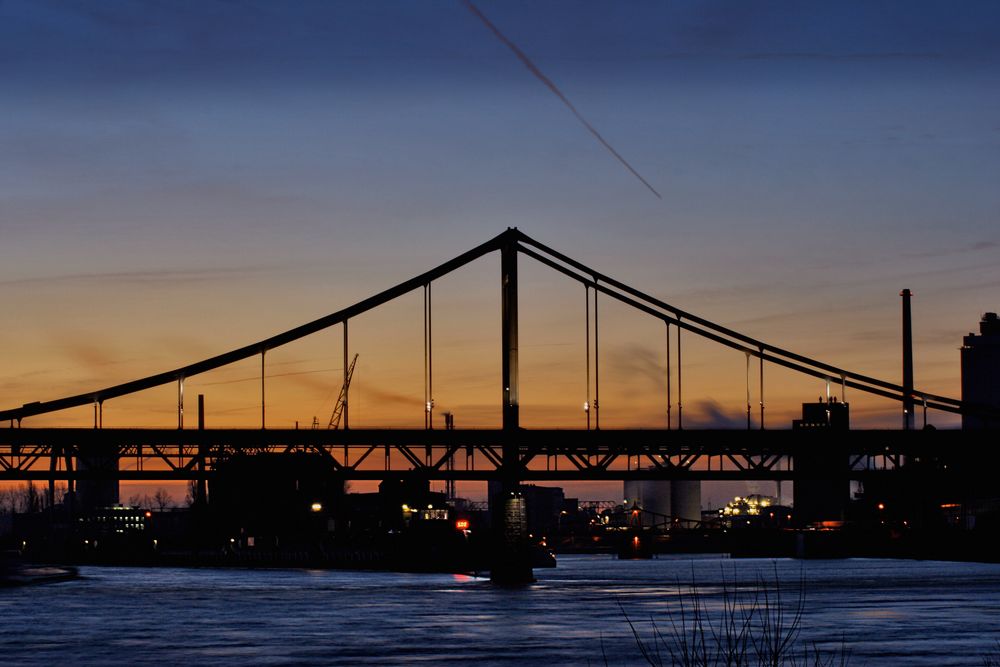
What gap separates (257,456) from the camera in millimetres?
189250

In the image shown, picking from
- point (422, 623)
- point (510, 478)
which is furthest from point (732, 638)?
point (510, 478)

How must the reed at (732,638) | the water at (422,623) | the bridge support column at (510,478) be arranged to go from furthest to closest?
1. the bridge support column at (510,478)
2. the water at (422,623)
3. the reed at (732,638)

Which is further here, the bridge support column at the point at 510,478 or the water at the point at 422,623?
the bridge support column at the point at 510,478

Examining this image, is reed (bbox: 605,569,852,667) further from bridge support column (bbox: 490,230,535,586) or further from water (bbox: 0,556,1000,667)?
bridge support column (bbox: 490,230,535,586)

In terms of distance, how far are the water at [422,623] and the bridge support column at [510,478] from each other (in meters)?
2.09

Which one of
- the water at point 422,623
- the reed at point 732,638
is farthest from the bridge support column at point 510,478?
the reed at point 732,638

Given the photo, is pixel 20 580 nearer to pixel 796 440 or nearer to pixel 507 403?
pixel 507 403

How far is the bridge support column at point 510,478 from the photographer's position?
89312 mm

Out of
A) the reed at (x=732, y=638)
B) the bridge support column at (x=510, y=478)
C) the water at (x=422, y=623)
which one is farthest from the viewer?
the bridge support column at (x=510, y=478)

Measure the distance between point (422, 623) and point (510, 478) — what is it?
3432cm

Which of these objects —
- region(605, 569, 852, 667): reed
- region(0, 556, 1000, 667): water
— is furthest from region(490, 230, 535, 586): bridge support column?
region(605, 569, 852, 667): reed

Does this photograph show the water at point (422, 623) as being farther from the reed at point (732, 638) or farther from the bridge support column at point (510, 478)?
the bridge support column at point (510, 478)

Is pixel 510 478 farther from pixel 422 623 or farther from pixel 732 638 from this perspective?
pixel 732 638

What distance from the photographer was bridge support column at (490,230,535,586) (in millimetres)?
89312
